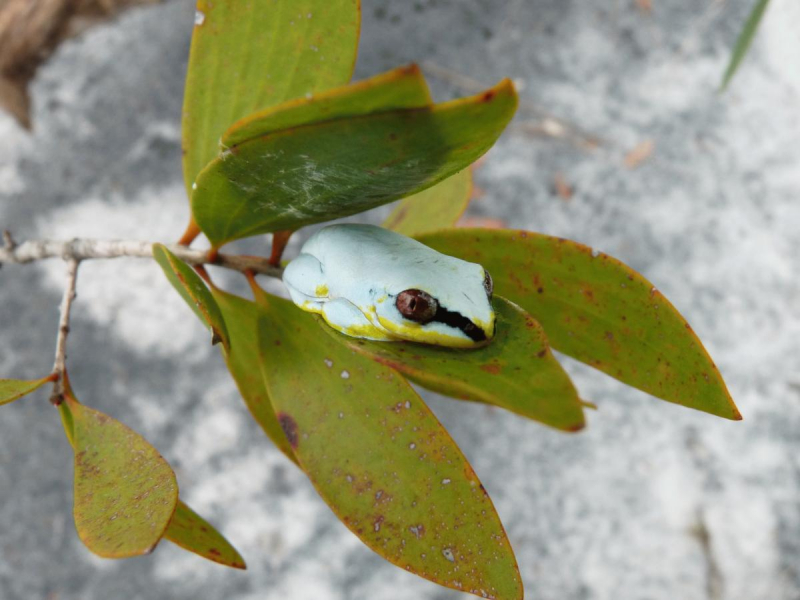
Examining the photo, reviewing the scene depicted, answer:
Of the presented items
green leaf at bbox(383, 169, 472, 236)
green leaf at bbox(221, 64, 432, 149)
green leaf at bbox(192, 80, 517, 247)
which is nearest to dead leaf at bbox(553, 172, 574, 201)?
green leaf at bbox(383, 169, 472, 236)

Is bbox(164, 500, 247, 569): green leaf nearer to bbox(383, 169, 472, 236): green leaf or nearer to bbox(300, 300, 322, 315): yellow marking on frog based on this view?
bbox(300, 300, 322, 315): yellow marking on frog

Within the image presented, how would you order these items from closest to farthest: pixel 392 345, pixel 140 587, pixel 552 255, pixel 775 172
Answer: pixel 392 345 → pixel 552 255 → pixel 140 587 → pixel 775 172

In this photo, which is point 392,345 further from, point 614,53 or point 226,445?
point 614,53

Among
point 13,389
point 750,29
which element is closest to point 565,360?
point 750,29

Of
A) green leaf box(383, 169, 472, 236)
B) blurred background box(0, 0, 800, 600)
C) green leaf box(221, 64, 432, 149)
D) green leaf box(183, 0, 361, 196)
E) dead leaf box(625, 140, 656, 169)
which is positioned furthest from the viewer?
dead leaf box(625, 140, 656, 169)

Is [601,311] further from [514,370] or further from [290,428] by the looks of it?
[290,428]

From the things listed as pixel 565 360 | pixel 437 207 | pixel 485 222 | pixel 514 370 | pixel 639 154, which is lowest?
pixel 565 360

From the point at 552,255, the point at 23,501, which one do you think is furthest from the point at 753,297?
the point at 23,501
